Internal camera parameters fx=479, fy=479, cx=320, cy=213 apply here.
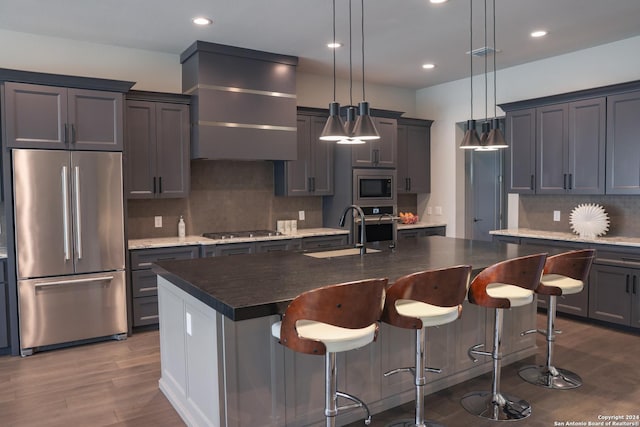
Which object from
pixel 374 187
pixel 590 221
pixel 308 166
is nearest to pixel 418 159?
pixel 374 187

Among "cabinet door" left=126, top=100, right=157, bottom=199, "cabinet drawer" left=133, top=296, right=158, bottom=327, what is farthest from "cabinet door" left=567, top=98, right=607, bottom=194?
"cabinet drawer" left=133, top=296, right=158, bottom=327

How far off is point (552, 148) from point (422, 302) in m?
3.56

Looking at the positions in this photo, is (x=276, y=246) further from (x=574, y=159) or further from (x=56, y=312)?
(x=574, y=159)

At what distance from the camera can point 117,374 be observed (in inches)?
144

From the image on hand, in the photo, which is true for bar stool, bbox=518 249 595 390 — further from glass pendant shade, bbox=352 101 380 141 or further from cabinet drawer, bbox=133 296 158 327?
cabinet drawer, bbox=133 296 158 327

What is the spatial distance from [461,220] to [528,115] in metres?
1.84

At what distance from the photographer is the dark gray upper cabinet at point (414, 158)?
22.0ft

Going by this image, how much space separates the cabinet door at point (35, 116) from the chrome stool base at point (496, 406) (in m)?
3.81

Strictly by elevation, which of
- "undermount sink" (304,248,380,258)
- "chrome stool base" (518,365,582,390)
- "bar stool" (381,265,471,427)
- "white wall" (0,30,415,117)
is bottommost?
"chrome stool base" (518,365,582,390)

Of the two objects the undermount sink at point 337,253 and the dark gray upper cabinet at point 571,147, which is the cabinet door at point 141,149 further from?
the dark gray upper cabinet at point 571,147

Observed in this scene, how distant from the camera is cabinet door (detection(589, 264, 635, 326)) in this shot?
446 centimetres

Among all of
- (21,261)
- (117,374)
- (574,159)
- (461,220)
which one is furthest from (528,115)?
(21,261)

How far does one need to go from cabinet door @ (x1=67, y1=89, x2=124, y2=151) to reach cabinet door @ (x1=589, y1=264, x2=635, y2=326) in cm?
472

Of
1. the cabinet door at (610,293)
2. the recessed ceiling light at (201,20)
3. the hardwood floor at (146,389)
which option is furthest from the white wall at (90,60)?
the cabinet door at (610,293)
